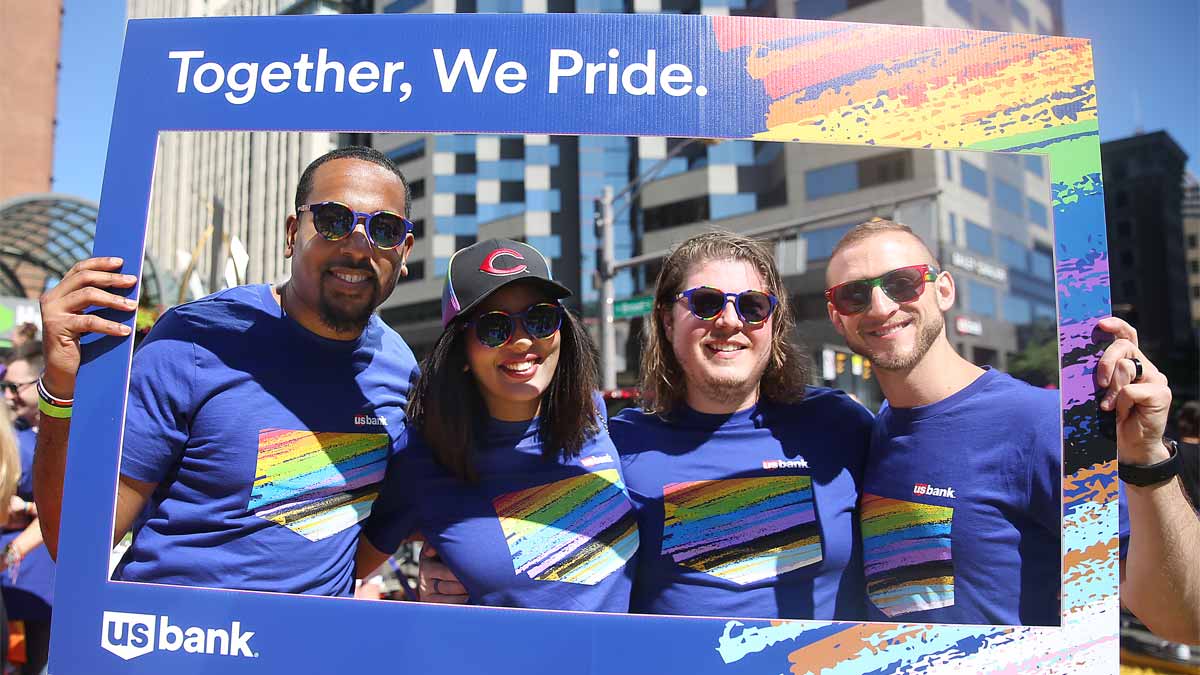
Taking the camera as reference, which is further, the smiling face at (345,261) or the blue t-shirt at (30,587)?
the blue t-shirt at (30,587)

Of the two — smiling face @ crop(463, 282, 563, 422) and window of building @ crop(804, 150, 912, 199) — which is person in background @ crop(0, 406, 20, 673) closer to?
smiling face @ crop(463, 282, 563, 422)

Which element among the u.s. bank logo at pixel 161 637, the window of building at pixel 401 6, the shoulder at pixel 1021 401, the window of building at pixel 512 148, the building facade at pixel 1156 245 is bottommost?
the u.s. bank logo at pixel 161 637

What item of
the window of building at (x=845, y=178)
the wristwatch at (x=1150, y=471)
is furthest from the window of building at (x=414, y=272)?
the window of building at (x=845, y=178)

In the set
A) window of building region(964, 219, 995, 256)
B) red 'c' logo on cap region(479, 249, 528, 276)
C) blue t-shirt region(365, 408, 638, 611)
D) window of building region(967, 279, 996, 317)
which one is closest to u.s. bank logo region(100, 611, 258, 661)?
blue t-shirt region(365, 408, 638, 611)

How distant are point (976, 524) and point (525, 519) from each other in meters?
1.13

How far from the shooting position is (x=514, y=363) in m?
1.96

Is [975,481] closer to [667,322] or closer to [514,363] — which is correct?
[667,322]

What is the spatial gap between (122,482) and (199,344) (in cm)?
41

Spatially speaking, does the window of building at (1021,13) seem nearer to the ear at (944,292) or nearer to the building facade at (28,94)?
the ear at (944,292)

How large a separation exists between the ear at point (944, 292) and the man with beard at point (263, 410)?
1486mm

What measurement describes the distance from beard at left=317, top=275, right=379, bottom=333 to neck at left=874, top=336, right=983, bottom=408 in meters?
1.43

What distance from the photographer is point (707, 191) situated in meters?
3.48

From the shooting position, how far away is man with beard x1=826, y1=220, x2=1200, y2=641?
1735mm

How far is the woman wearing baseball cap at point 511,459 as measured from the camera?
182cm
